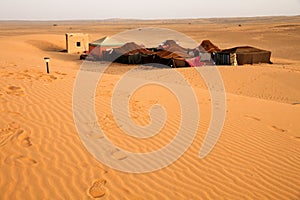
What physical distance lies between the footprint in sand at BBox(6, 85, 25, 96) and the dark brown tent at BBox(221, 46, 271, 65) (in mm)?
16077

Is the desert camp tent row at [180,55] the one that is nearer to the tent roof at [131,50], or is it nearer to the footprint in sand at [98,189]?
the tent roof at [131,50]

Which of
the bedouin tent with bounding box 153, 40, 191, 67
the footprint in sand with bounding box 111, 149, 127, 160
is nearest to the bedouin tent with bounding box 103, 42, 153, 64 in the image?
the bedouin tent with bounding box 153, 40, 191, 67

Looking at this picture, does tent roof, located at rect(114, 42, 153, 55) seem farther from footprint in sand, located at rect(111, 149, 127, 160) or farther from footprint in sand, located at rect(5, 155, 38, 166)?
footprint in sand, located at rect(5, 155, 38, 166)

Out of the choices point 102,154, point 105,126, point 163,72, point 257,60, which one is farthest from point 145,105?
point 257,60

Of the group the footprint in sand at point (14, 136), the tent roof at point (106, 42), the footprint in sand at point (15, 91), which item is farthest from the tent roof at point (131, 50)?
the footprint in sand at point (14, 136)

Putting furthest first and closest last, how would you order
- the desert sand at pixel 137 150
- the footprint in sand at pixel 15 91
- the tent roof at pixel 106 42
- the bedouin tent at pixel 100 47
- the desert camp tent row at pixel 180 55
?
1. the tent roof at pixel 106 42
2. the bedouin tent at pixel 100 47
3. the desert camp tent row at pixel 180 55
4. the footprint in sand at pixel 15 91
5. the desert sand at pixel 137 150

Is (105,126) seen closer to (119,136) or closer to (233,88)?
(119,136)

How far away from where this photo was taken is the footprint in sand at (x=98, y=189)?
3875 millimetres

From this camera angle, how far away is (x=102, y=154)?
500 cm

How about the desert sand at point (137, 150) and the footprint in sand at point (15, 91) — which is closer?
the desert sand at point (137, 150)

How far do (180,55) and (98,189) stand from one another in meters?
18.7

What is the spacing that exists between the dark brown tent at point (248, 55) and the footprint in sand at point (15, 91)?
16077 millimetres

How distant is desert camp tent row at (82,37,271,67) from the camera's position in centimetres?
2103

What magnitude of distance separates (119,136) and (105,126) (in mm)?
531
